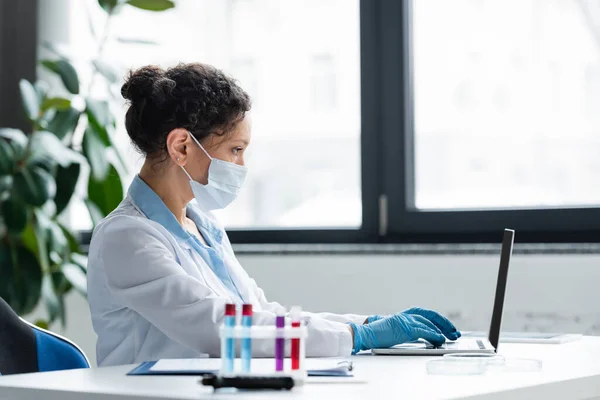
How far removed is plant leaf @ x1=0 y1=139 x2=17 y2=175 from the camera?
9.84ft

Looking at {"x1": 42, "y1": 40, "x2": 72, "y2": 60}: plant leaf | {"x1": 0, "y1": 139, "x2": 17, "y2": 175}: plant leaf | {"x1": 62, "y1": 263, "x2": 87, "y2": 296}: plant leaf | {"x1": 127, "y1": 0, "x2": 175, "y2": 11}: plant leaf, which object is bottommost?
{"x1": 62, "y1": 263, "x2": 87, "y2": 296}: plant leaf

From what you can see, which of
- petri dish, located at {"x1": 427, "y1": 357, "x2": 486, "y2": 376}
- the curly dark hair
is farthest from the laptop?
the curly dark hair

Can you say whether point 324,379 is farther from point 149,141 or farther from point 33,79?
point 33,79

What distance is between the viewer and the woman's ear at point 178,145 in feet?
5.59

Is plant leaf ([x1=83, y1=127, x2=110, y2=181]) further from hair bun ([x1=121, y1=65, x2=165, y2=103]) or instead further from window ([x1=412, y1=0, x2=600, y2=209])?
hair bun ([x1=121, y1=65, x2=165, y2=103])

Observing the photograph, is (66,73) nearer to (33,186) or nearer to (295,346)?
(33,186)

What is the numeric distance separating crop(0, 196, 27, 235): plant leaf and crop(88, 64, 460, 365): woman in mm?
1275

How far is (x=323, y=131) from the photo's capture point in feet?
10.4

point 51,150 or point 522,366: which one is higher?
point 51,150

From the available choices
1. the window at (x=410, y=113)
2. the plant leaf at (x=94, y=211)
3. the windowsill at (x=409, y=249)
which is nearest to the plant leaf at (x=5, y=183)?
the plant leaf at (x=94, y=211)

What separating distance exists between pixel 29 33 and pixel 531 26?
1957 millimetres

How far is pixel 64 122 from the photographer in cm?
303

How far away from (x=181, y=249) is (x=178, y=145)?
21cm


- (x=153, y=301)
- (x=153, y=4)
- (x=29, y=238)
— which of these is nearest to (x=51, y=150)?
(x=29, y=238)
